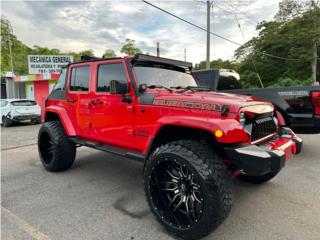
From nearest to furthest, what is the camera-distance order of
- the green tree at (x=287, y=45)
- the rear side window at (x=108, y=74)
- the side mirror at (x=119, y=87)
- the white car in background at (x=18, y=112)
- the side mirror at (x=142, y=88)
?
the side mirror at (x=119, y=87)
the side mirror at (x=142, y=88)
the rear side window at (x=108, y=74)
the white car in background at (x=18, y=112)
the green tree at (x=287, y=45)

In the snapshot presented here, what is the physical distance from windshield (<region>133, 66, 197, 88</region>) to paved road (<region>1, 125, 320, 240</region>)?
1.70m

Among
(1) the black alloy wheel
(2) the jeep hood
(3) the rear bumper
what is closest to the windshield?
(2) the jeep hood

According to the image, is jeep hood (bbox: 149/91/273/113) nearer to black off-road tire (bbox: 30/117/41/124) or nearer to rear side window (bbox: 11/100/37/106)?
black off-road tire (bbox: 30/117/41/124)

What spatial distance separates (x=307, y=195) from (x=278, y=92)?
2.44 metres

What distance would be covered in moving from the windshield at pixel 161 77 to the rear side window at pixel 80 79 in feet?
3.85

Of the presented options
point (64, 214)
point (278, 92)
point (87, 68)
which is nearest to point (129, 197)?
point (64, 214)

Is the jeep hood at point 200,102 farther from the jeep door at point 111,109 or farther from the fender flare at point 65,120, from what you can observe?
the fender flare at point 65,120

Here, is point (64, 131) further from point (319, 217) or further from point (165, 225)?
point (319, 217)

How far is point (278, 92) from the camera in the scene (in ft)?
17.7

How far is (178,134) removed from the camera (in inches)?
123

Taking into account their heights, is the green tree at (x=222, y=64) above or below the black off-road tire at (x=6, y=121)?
above

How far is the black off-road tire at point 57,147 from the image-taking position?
4.65 meters

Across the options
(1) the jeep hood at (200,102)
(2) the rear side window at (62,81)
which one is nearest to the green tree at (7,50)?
(2) the rear side window at (62,81)

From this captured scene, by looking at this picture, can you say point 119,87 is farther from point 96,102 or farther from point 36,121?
point 36,121
